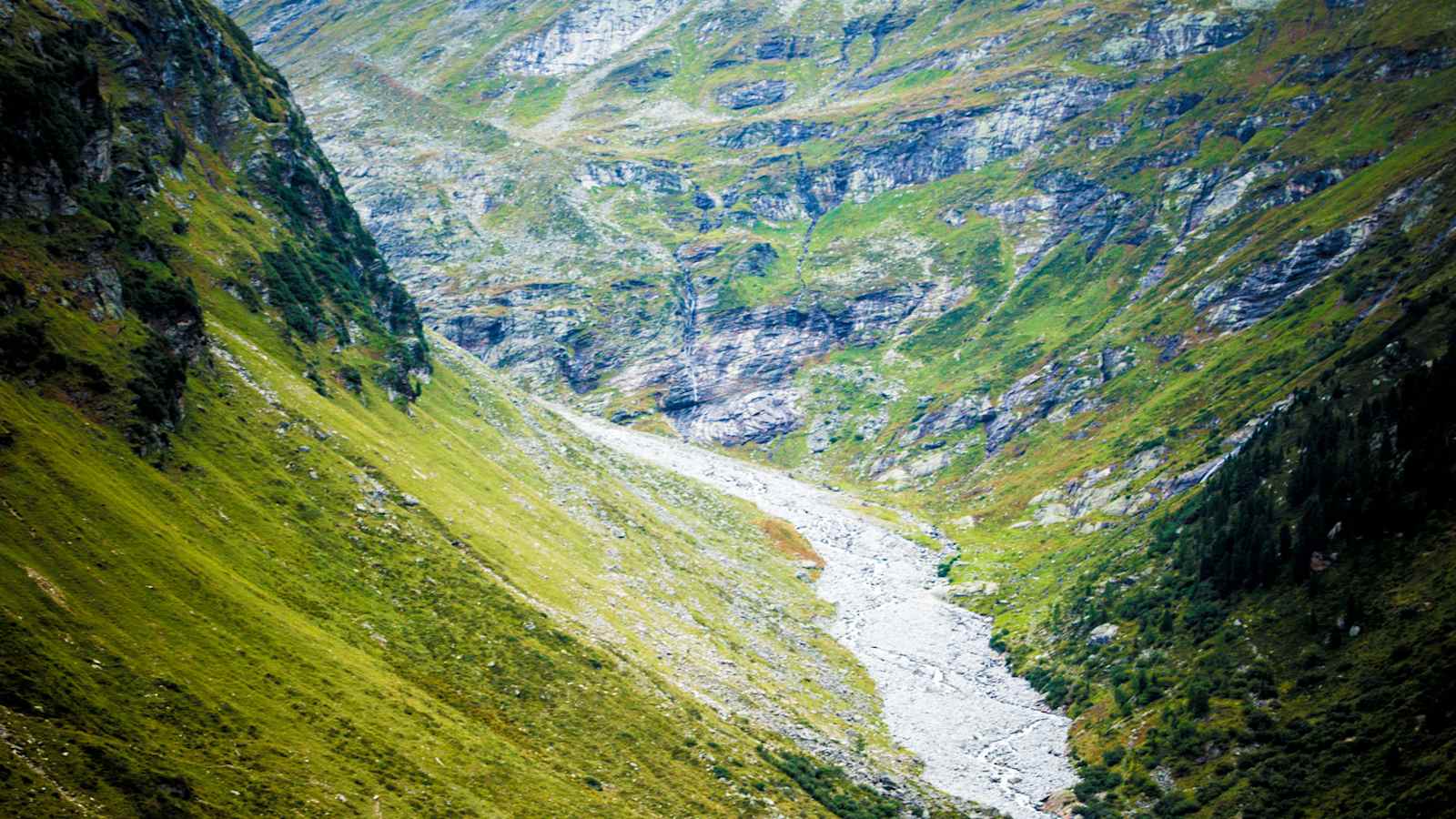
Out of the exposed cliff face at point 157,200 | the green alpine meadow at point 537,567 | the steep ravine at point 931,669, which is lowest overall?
the steep ravine at point 931,669

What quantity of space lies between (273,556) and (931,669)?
75.1 m

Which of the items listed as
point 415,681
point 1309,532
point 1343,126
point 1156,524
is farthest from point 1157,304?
point 415,681

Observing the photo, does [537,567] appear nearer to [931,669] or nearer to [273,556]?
[273,556]

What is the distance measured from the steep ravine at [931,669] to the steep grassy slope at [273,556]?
6.34 m

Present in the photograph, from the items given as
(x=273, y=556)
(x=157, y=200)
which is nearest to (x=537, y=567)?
(x=273, y=556)

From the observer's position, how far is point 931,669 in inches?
Result: 3974

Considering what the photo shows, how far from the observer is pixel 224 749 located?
39.6 meters

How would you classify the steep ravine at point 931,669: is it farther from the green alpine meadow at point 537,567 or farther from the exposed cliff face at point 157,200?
the exposed cliff face at point 157,200

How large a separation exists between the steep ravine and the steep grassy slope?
20.8ft

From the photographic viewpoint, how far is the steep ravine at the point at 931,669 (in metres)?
77.7

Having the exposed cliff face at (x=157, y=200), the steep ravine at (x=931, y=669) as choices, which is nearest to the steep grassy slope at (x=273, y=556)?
the exposed cliff face at (x=157, y=200)

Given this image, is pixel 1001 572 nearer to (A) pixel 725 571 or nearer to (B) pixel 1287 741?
(A) pixel 725 571

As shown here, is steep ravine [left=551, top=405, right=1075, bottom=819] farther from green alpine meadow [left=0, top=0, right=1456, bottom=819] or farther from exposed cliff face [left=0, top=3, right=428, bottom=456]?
exposed cliff face [left=0, top=3, right=428, bottom=456]

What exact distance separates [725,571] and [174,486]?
7030 centimetres
